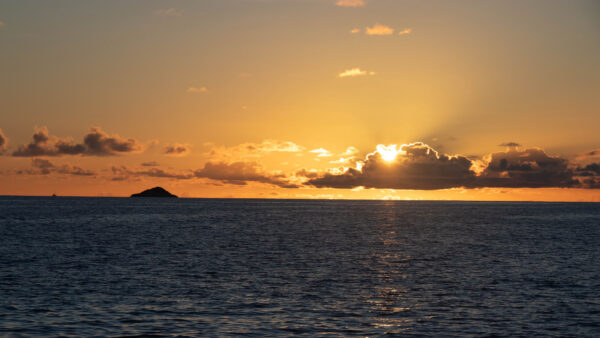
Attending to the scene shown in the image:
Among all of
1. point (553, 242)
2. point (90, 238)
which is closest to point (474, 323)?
point (553, 242)

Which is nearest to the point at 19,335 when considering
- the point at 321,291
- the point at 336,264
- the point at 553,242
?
the point at 321,291

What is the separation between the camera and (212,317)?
94.9ft

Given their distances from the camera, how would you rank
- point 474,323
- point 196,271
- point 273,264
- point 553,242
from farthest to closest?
1. point 553,242
2. point 273,264
3. point 196,271
4. point 474,323

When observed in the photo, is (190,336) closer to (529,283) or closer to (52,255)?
(529,283)

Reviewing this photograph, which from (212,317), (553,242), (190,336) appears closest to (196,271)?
(212,317)

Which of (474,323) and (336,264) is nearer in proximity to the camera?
(474,323)

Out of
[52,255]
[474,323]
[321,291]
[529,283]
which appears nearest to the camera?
[474,323]

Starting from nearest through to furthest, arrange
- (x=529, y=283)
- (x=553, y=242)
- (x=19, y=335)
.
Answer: (x=19, y=335)
(x=529, y=283)
(x=553, y=242)

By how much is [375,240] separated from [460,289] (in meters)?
47.0

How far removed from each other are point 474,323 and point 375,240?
57.0m

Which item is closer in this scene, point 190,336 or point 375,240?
point 190,336

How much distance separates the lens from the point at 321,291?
36625mm

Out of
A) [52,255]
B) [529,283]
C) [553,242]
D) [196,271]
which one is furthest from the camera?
[553,242]

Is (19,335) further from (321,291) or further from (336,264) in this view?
(336,264)
